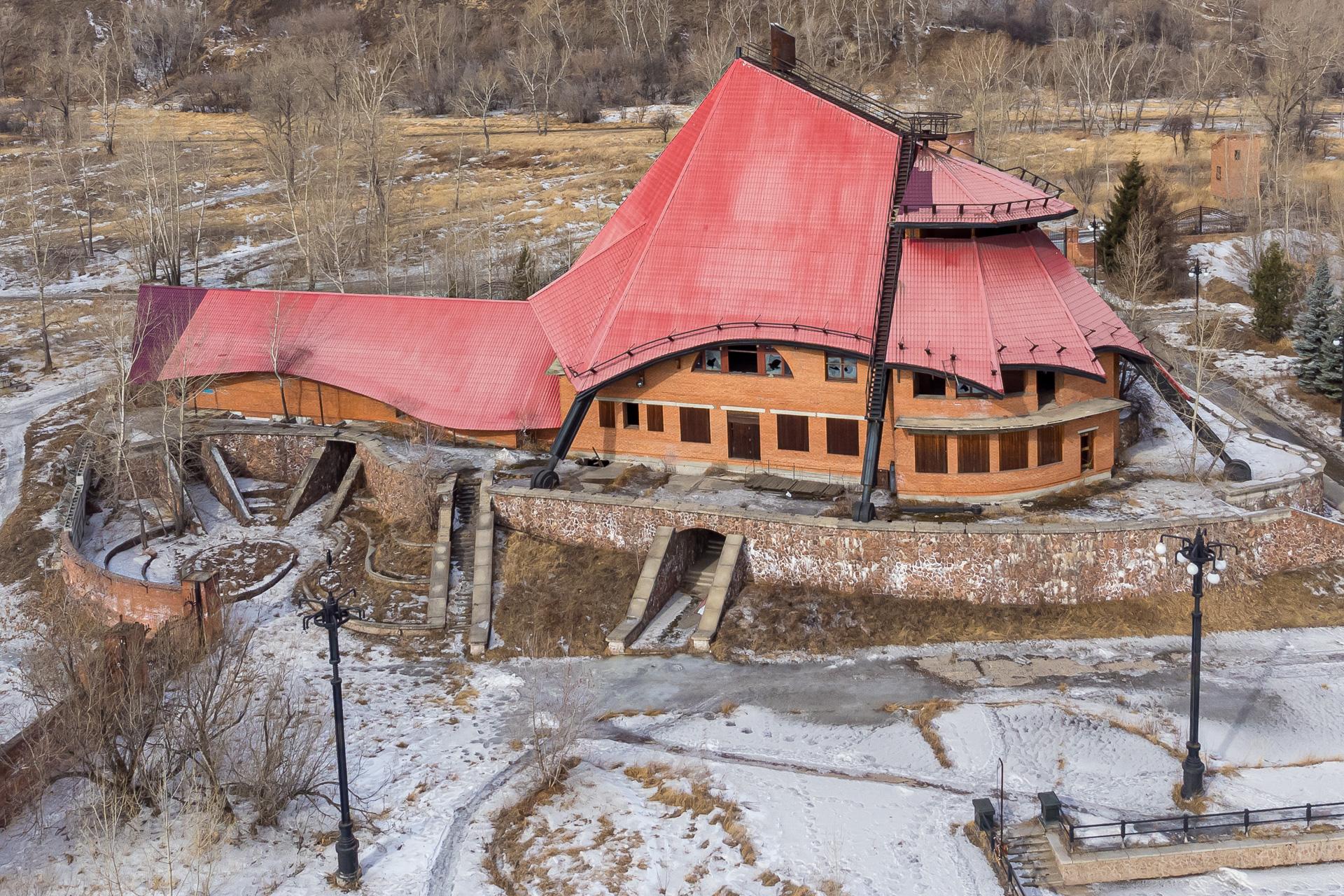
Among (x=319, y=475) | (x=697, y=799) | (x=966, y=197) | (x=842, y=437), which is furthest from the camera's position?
(x=319, y=475)

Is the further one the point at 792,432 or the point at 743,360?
the point at 743,360

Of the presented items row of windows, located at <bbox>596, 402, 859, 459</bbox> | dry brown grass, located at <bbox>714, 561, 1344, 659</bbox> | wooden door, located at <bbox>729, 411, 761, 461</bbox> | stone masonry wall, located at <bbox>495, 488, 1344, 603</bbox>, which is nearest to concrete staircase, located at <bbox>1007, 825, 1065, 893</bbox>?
dry brown grass, located at <bbox>714, 561, 1344, 659</bbox>

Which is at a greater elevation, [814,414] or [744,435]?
[814,414]

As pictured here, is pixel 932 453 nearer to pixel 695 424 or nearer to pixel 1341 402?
pixel 695 424

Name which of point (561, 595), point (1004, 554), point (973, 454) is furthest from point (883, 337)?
point (561, 595)

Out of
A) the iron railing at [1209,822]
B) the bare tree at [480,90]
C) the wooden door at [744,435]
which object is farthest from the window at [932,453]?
the bare tree at [480,90]

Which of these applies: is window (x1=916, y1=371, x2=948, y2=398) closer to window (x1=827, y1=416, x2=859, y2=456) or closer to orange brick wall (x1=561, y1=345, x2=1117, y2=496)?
orange brick wall (x1=561, y1=345, x2=1117, y2=496)

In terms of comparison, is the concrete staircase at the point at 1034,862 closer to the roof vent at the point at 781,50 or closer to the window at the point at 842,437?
the window at the point at 842,437
